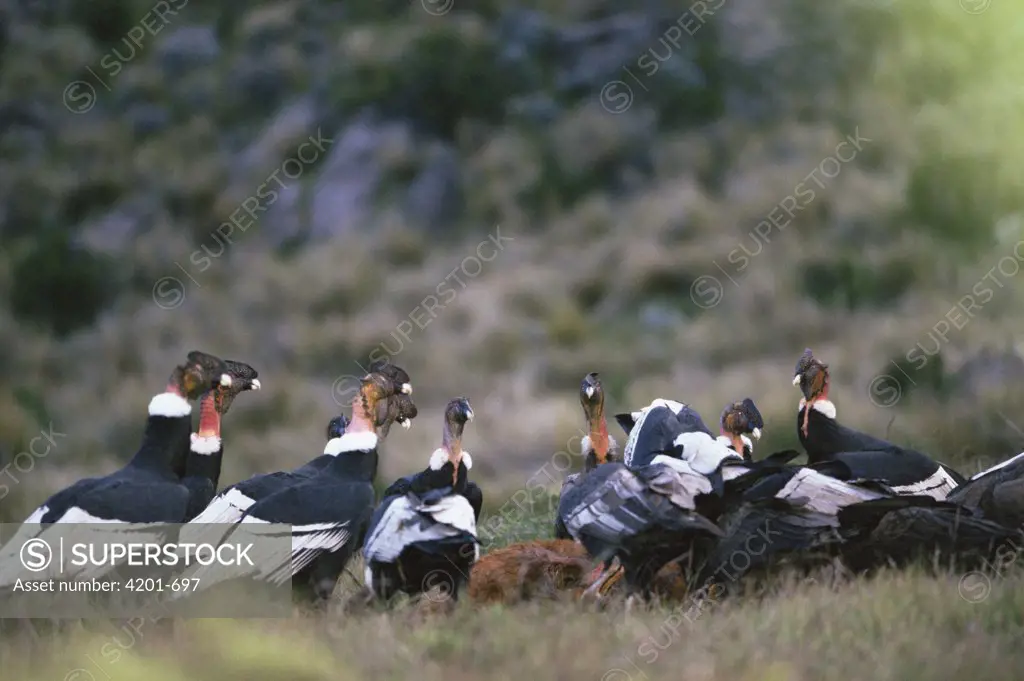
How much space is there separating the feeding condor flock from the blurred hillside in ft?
17.9

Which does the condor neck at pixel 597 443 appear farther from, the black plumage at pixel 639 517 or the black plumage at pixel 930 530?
the black plumage at pixel 930 530

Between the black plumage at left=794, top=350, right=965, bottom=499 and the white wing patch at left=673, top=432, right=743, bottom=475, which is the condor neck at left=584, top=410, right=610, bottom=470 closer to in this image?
the white wing patch at left=673, top=432, right=743, bottom=475

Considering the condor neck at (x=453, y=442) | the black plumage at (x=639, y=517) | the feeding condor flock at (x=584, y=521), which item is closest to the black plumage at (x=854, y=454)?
the feeding condor flock at (x=584, y=521)

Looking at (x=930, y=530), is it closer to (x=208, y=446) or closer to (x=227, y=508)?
(x=227, y=508)

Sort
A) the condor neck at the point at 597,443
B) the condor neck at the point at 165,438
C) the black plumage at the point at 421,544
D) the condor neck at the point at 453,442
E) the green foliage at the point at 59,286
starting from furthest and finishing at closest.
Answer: the green foliage at the point at 59,286 → the condor neck at the point at 597,443 → the condor neck at the point at 453,442 → the condor neck at the point at 165,438 → the black plumage at the point at 421,544

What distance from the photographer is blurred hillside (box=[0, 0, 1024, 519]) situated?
16234 millimetres

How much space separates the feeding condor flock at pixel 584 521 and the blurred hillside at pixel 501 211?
17.9ft

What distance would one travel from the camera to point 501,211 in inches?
926

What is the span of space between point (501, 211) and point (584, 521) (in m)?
17.1

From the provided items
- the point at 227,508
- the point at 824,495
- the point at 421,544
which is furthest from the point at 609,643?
the point at 227,508

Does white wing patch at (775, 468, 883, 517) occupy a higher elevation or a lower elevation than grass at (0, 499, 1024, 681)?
higher

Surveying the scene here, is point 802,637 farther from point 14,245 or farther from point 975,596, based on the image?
point 14,245

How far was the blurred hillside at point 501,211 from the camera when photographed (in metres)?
16.2

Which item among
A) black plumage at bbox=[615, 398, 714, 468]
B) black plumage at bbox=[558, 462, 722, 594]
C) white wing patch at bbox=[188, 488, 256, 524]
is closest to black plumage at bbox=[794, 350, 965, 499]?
black plumage at bbox=[615, 398, 714, 468]
